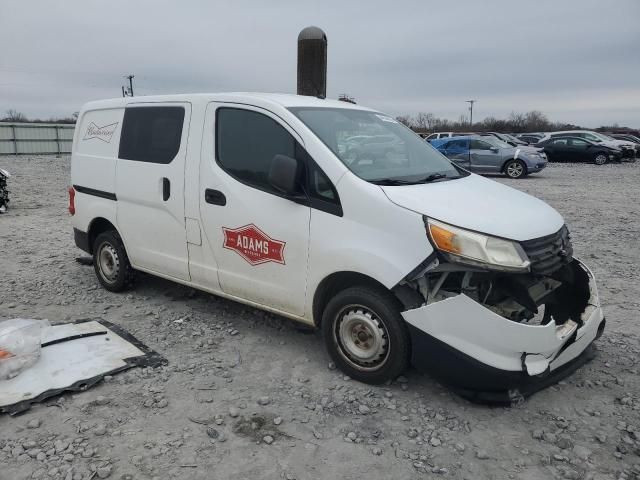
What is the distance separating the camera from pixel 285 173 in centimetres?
345

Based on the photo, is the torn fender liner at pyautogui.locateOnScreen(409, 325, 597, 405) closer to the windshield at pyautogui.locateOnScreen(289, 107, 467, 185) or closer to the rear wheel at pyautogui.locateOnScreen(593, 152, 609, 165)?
the windshield at pyautogui.locateOnScreen(289, 107, 467, 185)

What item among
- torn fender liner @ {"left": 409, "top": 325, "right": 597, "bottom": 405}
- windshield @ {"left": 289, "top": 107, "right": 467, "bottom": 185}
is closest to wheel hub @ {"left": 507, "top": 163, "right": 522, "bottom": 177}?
windshield @ {"left": 289, "top": 107, "right": 467, "bottom": 185}

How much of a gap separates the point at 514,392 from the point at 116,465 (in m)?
2.31

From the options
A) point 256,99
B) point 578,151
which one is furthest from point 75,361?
point 578,151

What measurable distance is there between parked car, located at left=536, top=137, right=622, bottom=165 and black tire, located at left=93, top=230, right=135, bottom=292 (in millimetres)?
24585

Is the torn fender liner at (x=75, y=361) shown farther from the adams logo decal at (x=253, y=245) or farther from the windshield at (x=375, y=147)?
the windshield at (x=375, y=147)

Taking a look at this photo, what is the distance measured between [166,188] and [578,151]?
81.7 ft

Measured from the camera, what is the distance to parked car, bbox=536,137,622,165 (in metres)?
24.2

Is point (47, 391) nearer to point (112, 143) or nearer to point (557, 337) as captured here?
point (112, 143)

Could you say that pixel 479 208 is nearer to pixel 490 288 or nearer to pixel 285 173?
pixel 490 288

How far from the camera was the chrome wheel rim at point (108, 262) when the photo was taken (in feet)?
17.5

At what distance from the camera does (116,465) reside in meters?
2.73

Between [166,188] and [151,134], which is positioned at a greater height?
[151,134]

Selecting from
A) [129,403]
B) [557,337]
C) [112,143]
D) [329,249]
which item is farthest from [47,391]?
[557,337]
